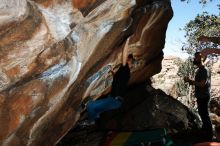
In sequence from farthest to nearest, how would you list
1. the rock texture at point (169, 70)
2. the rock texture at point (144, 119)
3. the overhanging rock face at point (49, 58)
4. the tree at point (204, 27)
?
the rock texture at point (169, 70), the tree at point (204, 27), the rock texture at point (144, 119), the overhanging rock face at point (49, 58)

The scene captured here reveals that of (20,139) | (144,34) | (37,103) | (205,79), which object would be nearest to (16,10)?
(37,103)

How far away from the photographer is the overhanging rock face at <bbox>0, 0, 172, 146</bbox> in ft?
18.7

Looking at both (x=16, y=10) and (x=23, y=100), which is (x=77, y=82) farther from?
(x=16, y=10)

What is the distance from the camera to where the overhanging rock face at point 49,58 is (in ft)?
18.7

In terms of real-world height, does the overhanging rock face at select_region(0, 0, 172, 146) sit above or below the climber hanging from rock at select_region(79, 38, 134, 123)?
above

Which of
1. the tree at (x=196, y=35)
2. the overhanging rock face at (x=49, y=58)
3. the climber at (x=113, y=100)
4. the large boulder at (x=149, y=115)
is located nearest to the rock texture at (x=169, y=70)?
the tree at (x=196, y=35)

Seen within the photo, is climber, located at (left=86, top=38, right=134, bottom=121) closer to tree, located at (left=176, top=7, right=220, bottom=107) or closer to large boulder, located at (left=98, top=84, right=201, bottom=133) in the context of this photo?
large boulder, located at (left=98, top=84, right=201, bottom=133)

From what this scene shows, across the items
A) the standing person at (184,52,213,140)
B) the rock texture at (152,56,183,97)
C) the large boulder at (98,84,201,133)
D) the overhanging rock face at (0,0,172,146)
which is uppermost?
the overhanging rock face at (0,0,172,146)

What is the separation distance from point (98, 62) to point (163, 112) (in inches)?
145

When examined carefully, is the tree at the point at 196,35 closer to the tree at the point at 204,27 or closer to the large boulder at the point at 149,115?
the tree at the point at 204,27

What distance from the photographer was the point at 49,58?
6293 mm

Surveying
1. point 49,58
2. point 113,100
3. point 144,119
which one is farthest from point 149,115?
point 49,58

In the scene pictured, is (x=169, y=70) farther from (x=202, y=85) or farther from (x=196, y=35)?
(x=202, y=85)

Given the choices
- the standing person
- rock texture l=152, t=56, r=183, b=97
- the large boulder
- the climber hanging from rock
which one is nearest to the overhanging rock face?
the climber hanging from rock
